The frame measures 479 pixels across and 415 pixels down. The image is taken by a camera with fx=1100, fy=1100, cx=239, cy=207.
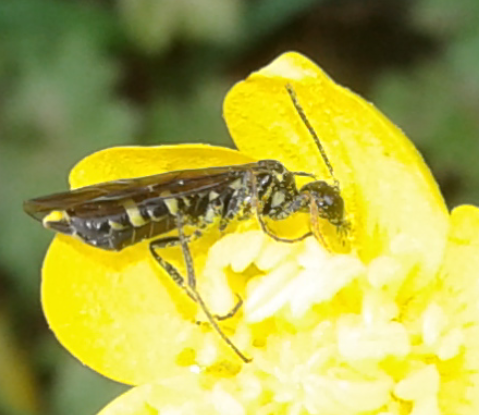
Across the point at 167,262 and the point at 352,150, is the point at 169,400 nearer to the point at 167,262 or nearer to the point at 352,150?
the point at 167,262

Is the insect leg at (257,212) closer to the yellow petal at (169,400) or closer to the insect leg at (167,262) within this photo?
the insect leg at (167,262)


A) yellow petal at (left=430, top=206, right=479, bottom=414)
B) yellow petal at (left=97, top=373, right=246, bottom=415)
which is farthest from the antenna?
yellow petal at (left=97, top=373, right=246, bottom=415)

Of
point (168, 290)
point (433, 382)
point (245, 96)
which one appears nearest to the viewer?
point (433, 382)

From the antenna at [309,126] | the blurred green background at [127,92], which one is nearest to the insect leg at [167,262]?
the antenna at [309,126]

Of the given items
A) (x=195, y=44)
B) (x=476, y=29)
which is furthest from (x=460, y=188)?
(x=195, y=44)

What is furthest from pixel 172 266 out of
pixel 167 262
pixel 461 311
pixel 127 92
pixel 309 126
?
pixel 127 92

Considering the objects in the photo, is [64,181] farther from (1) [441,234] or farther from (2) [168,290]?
(1) [441,234]

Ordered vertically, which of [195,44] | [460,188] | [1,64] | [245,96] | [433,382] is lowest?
[433,382]
